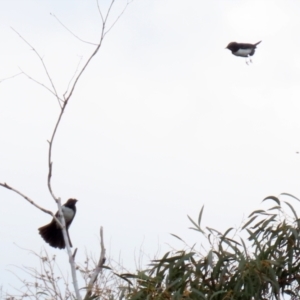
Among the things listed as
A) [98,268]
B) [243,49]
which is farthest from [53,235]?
[98,268]

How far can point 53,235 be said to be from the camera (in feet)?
29.2

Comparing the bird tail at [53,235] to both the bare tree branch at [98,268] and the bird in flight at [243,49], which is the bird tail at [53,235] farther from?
the bare tree branch at [98,268]

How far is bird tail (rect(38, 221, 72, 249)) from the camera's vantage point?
8828mm

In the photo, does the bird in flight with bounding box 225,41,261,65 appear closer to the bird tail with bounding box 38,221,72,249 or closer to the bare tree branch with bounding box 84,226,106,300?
the bird tail with bounding box 38,221,72,249

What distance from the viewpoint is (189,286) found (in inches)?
187

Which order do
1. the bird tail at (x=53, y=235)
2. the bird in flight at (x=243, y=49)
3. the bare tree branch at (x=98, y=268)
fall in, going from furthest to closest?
the bird tail at (x=53, y=235)
the bird in flight at (x=243, y=49)
the bare tree branch at (x=98, y=268)

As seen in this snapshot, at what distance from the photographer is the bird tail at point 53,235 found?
8.83m

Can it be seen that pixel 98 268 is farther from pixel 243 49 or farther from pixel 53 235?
pixel 53 235

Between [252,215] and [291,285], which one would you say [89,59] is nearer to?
[252,215]

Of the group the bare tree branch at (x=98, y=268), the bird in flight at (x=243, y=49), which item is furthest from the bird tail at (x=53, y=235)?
the bare tree branch at (x=98, y=268)

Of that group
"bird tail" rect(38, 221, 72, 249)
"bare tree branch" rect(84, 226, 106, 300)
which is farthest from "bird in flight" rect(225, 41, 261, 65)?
"bare tree branch" rect(84, 226, 106, 300)

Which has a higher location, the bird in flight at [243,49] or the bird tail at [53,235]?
the bird in flight at [243,49]

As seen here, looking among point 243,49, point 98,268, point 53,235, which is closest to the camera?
point 98,268

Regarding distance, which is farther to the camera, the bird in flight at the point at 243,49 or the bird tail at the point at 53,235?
the bird tail at the point at 53,235
